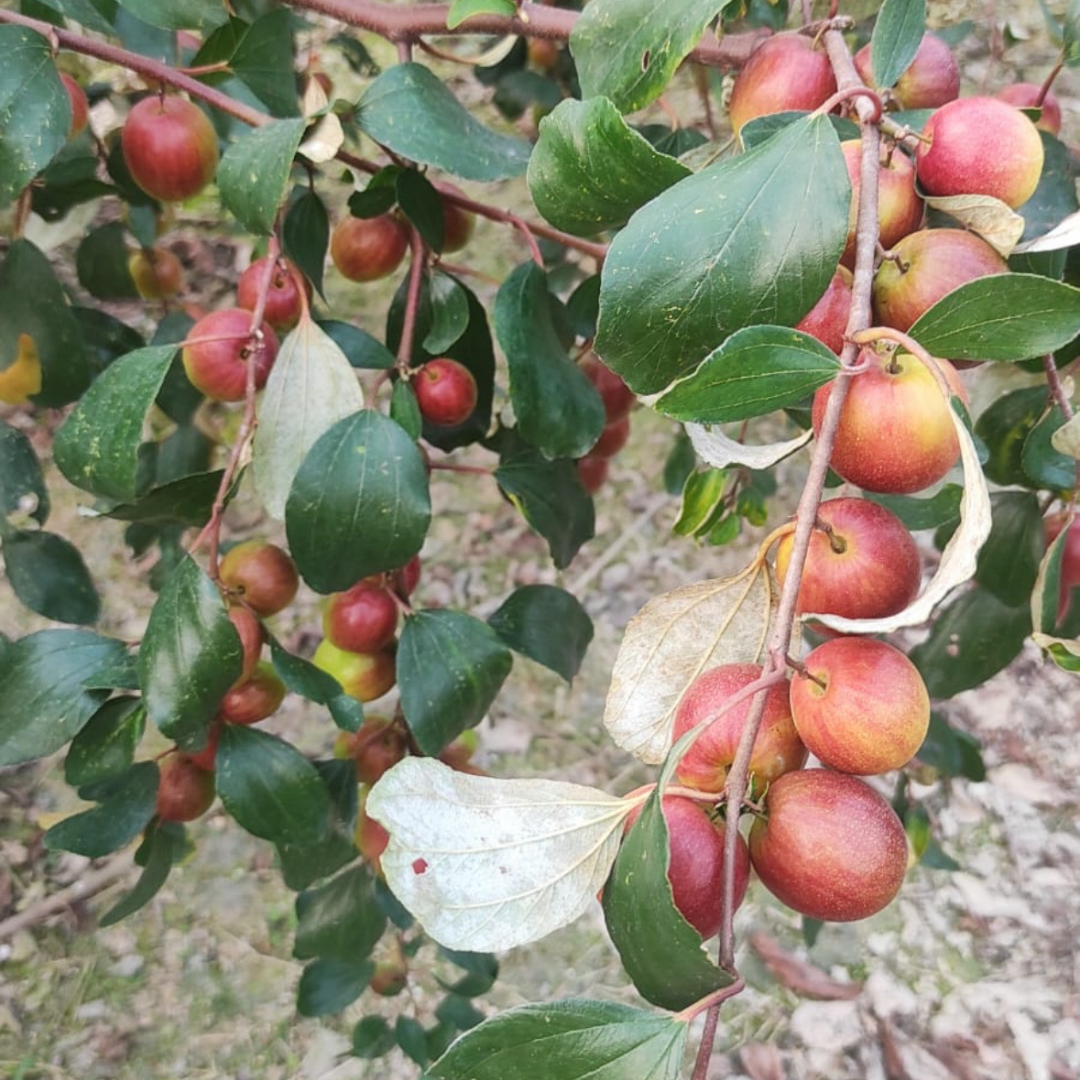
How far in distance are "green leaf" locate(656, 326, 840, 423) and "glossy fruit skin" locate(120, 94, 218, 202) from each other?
59 centimetres

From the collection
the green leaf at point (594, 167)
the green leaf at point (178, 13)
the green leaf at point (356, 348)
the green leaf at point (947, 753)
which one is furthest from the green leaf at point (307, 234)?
the green leaf at point (947, 753)

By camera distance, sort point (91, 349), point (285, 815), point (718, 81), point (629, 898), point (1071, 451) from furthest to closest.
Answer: point (718, 81)
point (91, 349)
point (285, 815)
point (1071, 451)
point (629, 898)

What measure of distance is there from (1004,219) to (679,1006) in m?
0.35

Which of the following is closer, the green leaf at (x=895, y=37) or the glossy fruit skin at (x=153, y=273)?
the green leaf at (x=895, y=37)

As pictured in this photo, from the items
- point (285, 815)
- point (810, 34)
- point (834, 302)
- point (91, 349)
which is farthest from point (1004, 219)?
point (91, 349)

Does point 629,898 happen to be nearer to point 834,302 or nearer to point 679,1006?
point 679,1006

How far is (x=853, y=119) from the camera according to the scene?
54 cm

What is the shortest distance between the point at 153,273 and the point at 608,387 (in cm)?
51

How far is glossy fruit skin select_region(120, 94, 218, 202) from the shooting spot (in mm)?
798

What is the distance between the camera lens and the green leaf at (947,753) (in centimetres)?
97

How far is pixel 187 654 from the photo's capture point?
596mm

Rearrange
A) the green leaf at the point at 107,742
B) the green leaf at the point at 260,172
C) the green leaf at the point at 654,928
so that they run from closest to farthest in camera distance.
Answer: the green leaf at the point at 654,928
the green leaf at the point at 260,172
the green leaf at the point at 107,742

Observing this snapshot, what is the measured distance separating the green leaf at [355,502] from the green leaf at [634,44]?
25cm

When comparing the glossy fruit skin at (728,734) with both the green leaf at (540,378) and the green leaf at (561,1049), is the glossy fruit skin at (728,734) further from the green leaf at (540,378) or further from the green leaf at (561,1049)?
the green leaf at (540,378)
